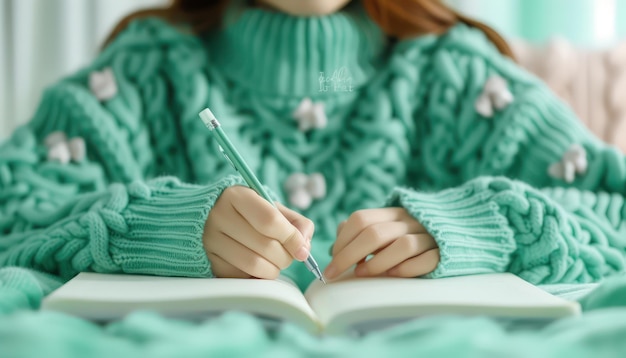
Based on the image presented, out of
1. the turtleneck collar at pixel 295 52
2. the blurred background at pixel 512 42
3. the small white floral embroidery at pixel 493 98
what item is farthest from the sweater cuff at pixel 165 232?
the blurred background at pixel 512 42

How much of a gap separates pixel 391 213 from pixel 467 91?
367mm

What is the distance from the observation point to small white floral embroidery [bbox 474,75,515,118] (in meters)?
1.15

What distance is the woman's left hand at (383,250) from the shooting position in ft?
2.76

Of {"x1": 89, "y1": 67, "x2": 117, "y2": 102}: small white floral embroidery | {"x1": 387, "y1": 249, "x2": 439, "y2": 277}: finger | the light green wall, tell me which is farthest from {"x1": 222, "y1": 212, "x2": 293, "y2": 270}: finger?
the light green wall

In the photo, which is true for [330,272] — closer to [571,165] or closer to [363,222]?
[363,222]

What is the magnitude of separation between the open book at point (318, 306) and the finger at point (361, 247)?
0.09 metres

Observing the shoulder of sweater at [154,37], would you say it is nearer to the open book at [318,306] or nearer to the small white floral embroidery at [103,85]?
the small white floral embroidery at [103,85]

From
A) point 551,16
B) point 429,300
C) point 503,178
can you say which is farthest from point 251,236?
point 551,16

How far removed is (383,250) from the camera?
0.84 meters

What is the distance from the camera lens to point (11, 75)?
1.77 m

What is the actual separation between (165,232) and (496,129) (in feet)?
1.75

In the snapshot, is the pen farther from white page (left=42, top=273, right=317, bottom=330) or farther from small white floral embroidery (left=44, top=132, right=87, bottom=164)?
small white floral embroidery (left=44, top=132, right=87, bottom=164)

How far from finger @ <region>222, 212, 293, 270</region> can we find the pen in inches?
1.1

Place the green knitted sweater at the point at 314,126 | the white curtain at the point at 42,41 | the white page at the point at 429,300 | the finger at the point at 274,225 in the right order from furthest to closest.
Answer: the white curtain at the point at 42,41 < the green knitted sweater at the point at 314,126 < the finger at the point at 274,225 < the white page at the point at 429,300
